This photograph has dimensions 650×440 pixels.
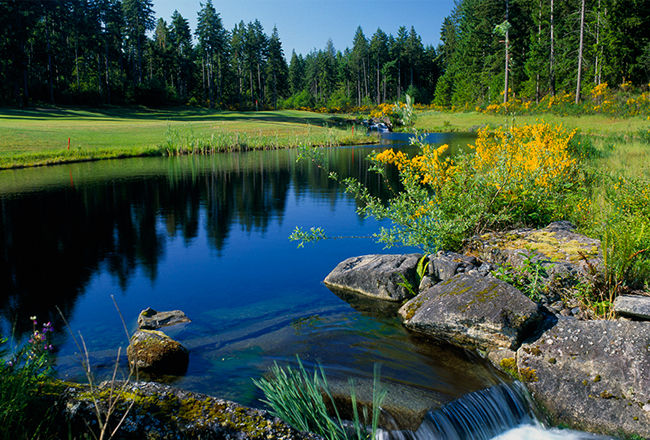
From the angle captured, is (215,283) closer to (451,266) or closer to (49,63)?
(451,266)

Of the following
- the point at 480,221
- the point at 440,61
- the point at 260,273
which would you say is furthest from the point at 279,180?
the point at 440,61

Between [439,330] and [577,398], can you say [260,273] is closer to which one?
[439,330]

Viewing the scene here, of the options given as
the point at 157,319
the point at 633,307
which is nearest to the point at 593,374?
the point at 633,307

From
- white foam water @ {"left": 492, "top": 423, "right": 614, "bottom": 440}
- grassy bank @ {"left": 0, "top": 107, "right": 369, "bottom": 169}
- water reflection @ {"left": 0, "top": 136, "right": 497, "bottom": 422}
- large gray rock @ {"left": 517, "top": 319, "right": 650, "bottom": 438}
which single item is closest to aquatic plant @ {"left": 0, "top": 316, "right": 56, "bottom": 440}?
water reflection @ {"left": 0, "top": 136, "right": 497, "bottom": 422}

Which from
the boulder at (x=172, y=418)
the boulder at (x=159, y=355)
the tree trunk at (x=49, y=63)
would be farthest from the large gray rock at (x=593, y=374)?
the tree trunk at (x=49, y=63)

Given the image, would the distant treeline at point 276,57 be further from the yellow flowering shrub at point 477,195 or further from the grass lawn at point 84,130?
the yellow flowering shrub at point 477,195

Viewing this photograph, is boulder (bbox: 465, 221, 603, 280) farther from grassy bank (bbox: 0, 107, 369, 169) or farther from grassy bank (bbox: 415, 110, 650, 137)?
grassy bank (bbox: 0, 107, 369, 169)

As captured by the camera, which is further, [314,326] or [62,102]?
[62,102]

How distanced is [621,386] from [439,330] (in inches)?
74.2

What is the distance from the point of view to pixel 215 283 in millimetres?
7812

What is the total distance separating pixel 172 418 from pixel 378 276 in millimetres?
4606

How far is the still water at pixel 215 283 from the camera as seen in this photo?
4887 millimetres

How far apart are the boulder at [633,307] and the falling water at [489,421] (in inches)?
54.7

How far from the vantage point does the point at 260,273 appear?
8.28 meters
